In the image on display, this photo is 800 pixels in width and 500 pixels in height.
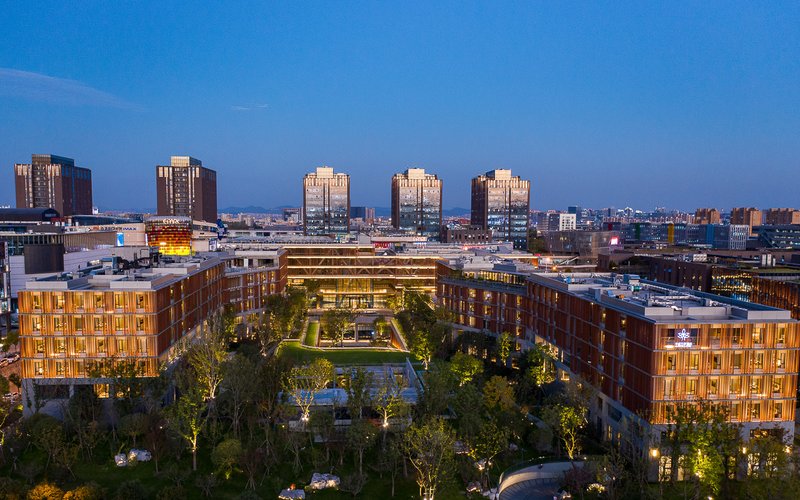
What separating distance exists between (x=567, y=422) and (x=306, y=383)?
74.6 ft

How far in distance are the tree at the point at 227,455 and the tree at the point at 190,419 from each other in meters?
2.54

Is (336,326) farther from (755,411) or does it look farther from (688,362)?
(755,411)

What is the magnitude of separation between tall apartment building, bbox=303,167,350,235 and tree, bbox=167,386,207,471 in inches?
6009

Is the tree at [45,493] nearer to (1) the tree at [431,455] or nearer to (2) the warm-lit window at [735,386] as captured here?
(1) the tree at [431,455]

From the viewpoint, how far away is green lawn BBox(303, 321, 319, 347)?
84.4 meters

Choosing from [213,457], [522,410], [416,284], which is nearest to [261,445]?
[213,457]

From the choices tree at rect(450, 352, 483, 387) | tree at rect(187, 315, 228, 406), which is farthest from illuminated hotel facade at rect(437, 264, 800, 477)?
tree at rect(187, 315, 228, 406)

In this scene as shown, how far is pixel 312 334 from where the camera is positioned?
91000mm

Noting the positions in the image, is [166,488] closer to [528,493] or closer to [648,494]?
[528,493]

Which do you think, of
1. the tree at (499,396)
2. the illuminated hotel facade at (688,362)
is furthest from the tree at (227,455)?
the illuminated hotel facade at (688,362)

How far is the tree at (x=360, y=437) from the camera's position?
1710 inches

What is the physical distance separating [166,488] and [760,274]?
281 ft

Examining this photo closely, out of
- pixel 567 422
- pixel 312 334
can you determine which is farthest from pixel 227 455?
pixel 312 334

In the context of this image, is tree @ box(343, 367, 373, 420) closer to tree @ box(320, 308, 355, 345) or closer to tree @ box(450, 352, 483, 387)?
tree @ box(450, 352, 483, 387)
